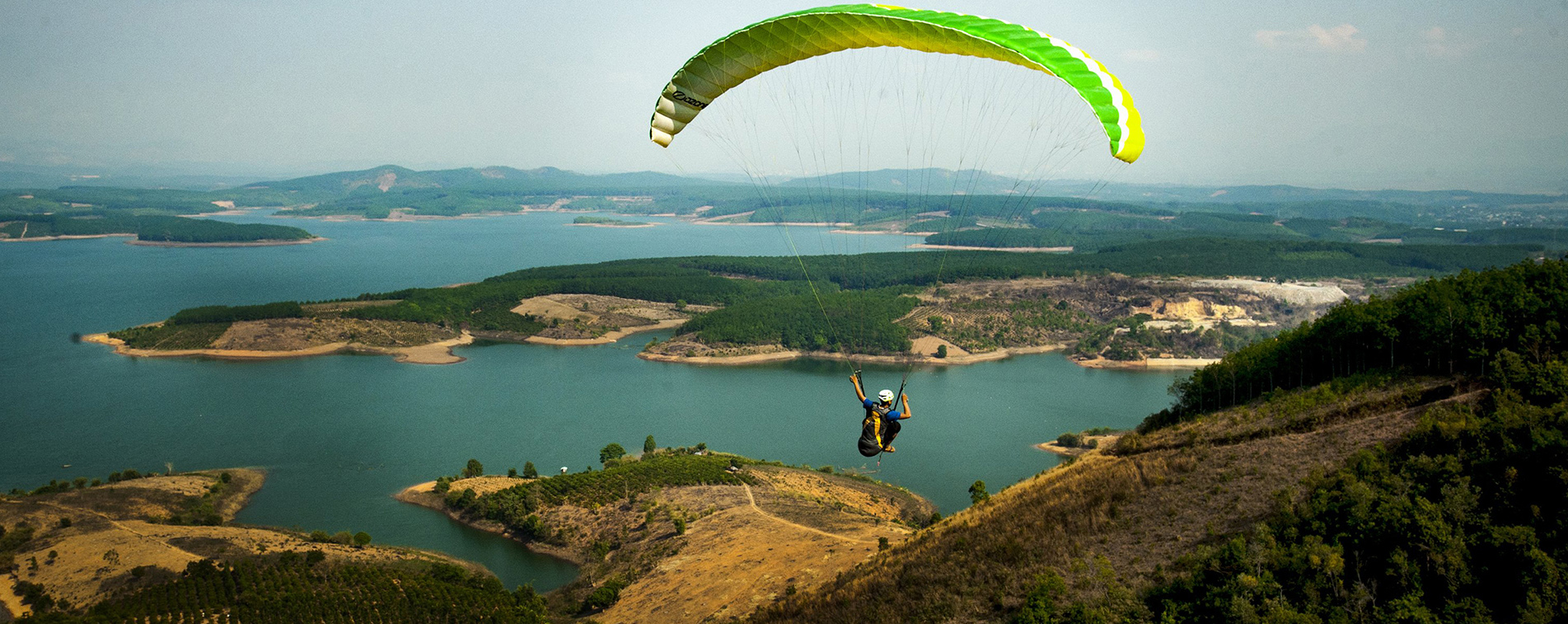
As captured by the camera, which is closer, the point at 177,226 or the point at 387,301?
the point at 387,301

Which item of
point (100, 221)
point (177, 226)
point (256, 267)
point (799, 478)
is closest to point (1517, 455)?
point (799, 478)

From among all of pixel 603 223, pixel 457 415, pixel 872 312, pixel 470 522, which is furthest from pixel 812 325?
pixel 603 223

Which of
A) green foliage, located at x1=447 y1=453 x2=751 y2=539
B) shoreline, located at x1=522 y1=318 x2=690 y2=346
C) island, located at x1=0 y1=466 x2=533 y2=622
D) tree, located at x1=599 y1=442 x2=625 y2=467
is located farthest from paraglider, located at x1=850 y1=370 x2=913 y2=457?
shoreline, located at x1=522 y1=318 x2=690 y2=346

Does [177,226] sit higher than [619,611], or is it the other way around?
[177,226]

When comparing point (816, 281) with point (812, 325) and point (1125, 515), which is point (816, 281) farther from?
point (1125, 515)

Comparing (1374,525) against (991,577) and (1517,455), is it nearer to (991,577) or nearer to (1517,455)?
(1517,455)

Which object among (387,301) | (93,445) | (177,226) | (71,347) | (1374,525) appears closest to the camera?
(1374,525)
